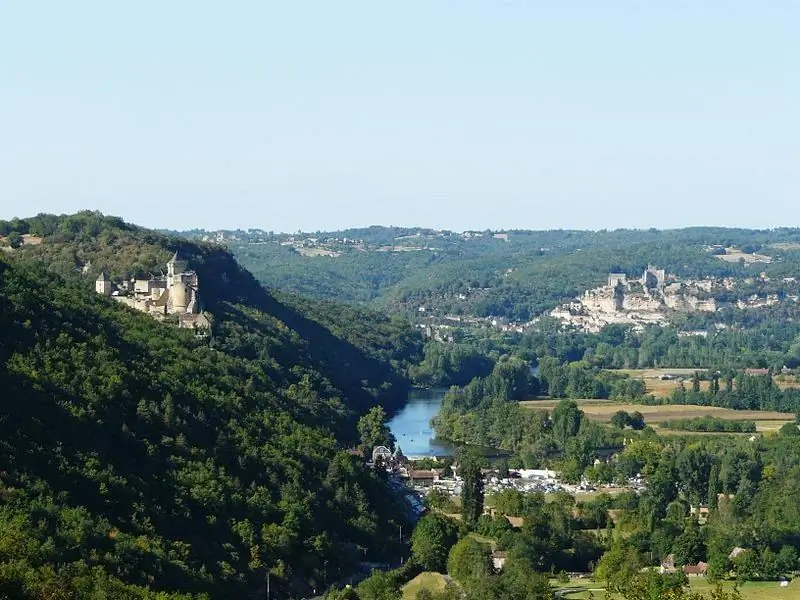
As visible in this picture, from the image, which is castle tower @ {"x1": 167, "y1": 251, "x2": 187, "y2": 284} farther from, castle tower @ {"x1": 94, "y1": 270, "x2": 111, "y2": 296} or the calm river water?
the calm river water

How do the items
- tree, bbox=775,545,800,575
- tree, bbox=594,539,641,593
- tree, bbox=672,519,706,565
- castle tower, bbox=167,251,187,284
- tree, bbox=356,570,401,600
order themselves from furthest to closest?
1. castle tower, bbox=167,251,187,284
2. tree, bbox=672,519,706,565
3. tree, bbox=775,545,800,575
4. tree, bbox=594,539,641,593
5. tree, bbox=356,570,401,600

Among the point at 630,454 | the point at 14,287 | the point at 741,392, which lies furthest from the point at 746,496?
the point at 741,392

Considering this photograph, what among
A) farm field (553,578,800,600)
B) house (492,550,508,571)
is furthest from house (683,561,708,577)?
house (492,550,508,571)

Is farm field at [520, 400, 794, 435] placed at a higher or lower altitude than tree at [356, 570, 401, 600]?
lower

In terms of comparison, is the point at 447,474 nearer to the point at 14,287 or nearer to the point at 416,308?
the point at 14,287

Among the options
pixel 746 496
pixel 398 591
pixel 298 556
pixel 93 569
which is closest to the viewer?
pixel 93 569

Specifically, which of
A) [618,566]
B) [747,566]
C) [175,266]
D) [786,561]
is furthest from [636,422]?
[618,566]

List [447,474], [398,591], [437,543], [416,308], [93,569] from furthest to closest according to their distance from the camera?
[416,308]
[447,474]
[437,543]
[398,591]
[93,569]
